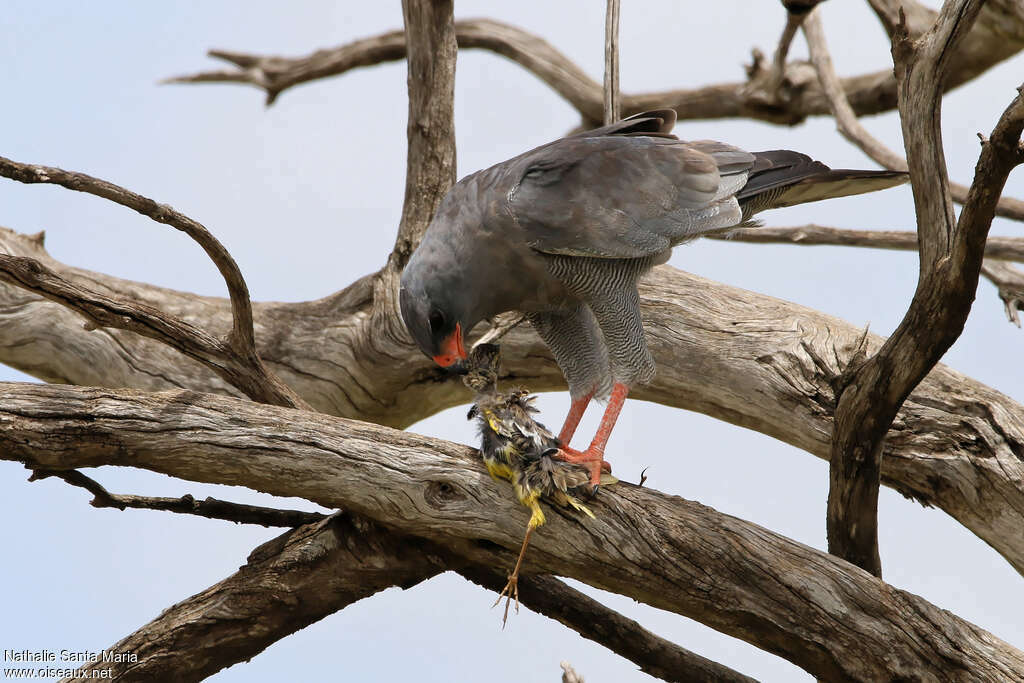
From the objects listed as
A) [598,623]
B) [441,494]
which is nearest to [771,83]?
[598,623]

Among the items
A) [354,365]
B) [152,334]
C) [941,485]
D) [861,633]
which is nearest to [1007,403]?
[941,485]

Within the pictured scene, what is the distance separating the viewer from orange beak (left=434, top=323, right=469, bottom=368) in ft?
14.7

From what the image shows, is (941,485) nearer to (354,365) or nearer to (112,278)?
(354,365)

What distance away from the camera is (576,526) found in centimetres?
405

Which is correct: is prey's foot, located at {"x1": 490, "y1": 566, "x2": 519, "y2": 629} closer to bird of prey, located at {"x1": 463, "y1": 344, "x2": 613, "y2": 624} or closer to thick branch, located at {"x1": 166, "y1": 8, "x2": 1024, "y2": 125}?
bird of prey, located at {"x1": 463, "y1": 344, "x2": 613, "y2": 624}

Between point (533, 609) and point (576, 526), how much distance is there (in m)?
0.66

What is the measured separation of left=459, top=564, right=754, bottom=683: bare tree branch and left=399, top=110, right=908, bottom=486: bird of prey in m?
0.63

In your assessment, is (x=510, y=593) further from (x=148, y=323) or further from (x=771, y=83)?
(x=771, y=83)

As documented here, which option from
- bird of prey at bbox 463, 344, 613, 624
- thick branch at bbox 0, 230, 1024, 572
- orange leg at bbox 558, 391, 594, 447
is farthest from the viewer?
thick branch at bbox 0, 230, 1024, 572

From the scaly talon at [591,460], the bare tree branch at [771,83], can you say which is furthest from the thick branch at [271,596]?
the bare tree branch at [771,83]

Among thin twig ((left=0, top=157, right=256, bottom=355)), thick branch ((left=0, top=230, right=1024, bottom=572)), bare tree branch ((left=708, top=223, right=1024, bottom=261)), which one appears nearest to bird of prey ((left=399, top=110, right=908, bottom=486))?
thin twig ((left=0, top=157, right=256, bottom=355))

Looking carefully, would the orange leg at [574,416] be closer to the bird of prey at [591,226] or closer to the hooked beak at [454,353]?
the bird of prey at [591,226]

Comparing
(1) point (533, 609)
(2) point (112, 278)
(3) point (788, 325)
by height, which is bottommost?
(1) point (533, 609)

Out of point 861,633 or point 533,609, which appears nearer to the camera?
point 861,633
